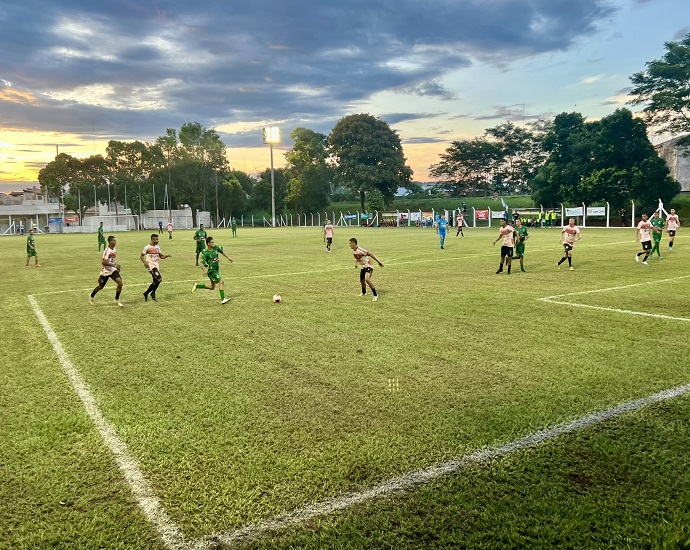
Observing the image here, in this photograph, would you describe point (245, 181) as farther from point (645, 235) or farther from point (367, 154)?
point (645, 235)

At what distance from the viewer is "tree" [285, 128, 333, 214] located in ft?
295

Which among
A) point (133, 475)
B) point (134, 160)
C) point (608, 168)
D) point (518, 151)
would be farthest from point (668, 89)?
point (134, 160)

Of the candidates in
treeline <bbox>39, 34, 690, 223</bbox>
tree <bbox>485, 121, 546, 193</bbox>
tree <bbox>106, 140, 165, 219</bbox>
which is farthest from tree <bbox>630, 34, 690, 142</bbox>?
tree <bbox>106, 140, 165, 219</bbox>

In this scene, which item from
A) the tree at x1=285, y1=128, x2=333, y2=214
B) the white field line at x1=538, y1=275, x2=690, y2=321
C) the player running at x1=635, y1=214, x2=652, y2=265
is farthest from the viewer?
the tree at x1=285, y1=128, x2=333, y2=214

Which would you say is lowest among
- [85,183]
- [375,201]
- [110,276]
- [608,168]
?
[110,276]

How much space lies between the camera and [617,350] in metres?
8.60

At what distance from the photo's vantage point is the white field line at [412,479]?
13.3 ft

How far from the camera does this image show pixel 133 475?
16.2ft

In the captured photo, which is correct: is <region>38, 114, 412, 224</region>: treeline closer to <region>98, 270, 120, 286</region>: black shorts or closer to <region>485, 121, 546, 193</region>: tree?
<region>485, 121, 546, 193</region>: tree

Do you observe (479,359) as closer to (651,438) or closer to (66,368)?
(651,438)

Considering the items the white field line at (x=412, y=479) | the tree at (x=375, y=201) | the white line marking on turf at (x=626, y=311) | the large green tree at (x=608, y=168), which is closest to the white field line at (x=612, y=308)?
the white line marking on turf at (x=626, y=311)

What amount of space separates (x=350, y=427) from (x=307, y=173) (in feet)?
286

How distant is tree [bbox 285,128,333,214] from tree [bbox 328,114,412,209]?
7.09 metres

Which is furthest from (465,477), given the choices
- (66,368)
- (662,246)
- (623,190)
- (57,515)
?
(623,190)
